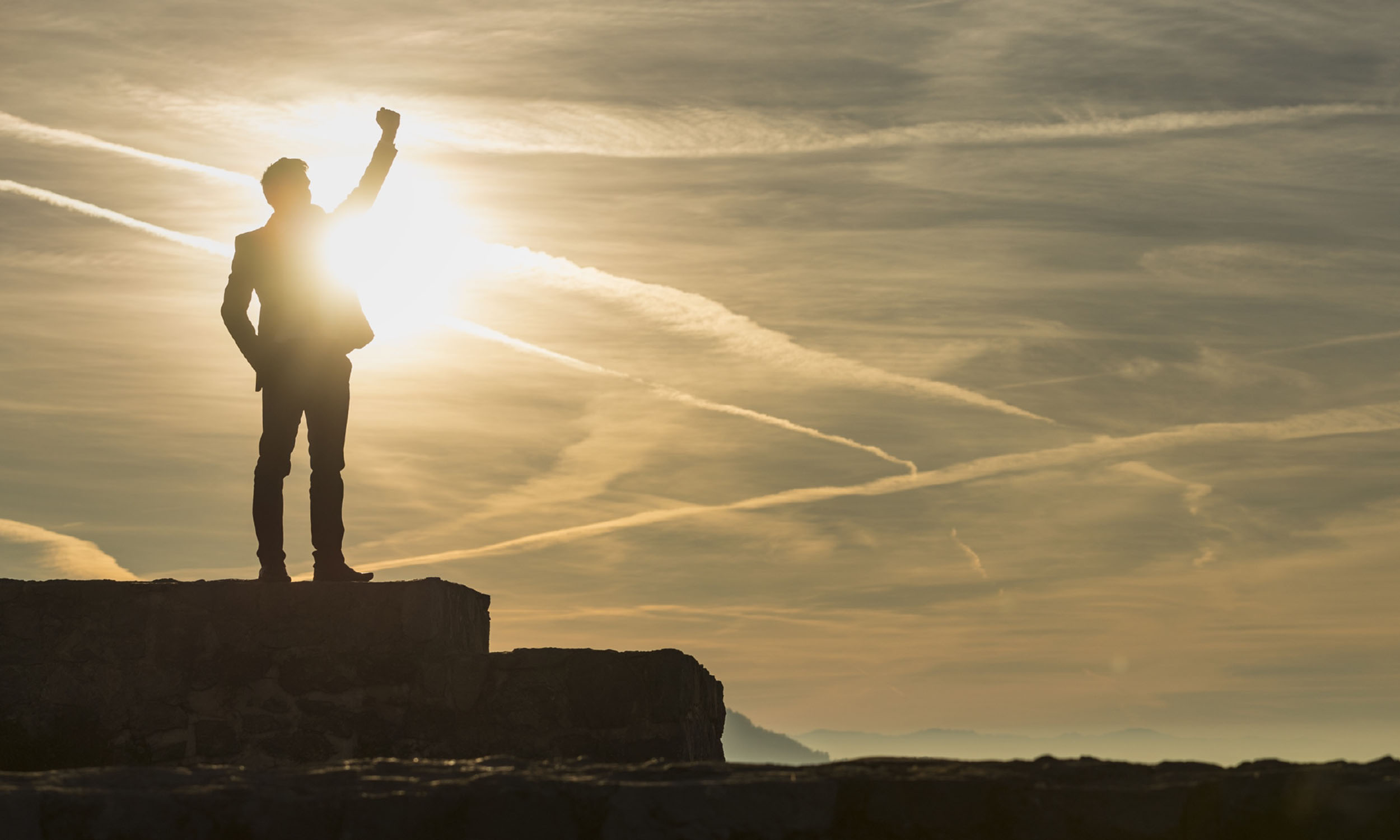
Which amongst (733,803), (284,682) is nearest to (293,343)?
(284,682)

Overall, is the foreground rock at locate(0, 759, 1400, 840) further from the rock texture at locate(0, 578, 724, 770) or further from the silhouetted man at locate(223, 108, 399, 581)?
the silhouetted man at locate(223, 108, 399, 581)

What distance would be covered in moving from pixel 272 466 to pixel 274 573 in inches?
25.6

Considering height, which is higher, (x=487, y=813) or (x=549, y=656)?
(x=549, y=656)

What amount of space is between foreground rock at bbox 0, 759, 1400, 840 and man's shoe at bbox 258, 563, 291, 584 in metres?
3.79

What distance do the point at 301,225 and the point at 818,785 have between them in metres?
5.59

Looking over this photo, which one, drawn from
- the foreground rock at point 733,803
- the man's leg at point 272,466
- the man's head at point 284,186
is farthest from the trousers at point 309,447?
the foreground rock at point 733,803

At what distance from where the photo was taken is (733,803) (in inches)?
151

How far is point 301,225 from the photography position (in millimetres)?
8188

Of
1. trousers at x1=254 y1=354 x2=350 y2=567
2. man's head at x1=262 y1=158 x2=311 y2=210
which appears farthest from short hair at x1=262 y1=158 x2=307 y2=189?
trousers at x1=254 y1=354 x2=350 y2=567

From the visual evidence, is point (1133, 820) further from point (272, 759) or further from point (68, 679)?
point (68, 679)

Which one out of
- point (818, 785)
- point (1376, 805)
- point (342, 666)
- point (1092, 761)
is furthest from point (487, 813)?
point (342, 666)

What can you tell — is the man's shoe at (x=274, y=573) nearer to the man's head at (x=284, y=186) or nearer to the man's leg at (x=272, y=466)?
the man's leg at (x=272, y=466)

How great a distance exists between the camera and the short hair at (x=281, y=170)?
8156 mm

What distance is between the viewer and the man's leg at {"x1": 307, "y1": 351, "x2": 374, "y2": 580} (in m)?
8.20
